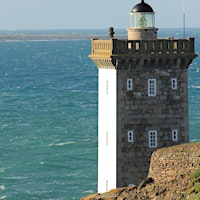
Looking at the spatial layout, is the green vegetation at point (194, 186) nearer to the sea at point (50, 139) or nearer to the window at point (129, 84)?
the window at point (129, 84)

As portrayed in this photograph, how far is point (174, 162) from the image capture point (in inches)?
1583

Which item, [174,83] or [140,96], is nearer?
[140,96]

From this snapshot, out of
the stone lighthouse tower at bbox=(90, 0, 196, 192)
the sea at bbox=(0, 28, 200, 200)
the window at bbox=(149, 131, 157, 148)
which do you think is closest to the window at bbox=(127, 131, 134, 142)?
the stone lighthouse tower at bbox=(90, 0, 196, 192)

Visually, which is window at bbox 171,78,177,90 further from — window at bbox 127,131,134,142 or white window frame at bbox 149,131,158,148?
window at bbox 127,131,134,142

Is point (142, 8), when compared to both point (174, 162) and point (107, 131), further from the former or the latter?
point (174, 162)

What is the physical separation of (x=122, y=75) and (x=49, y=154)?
3970 centimetres

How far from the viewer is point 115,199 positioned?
40.7m

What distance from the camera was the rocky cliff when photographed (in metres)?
39.2

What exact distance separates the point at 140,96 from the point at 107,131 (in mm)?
2263

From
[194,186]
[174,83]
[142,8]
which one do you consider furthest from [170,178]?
[142,8]

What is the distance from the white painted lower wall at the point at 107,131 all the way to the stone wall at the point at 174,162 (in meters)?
3.55

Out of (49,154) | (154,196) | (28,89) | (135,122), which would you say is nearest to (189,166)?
(154,196)

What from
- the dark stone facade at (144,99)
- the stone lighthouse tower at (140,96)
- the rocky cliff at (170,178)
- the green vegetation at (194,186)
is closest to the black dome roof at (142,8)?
the stone lighthouse tower at (140,96)

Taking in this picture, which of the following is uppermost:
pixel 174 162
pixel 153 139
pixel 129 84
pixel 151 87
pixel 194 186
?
pixel 129 84
